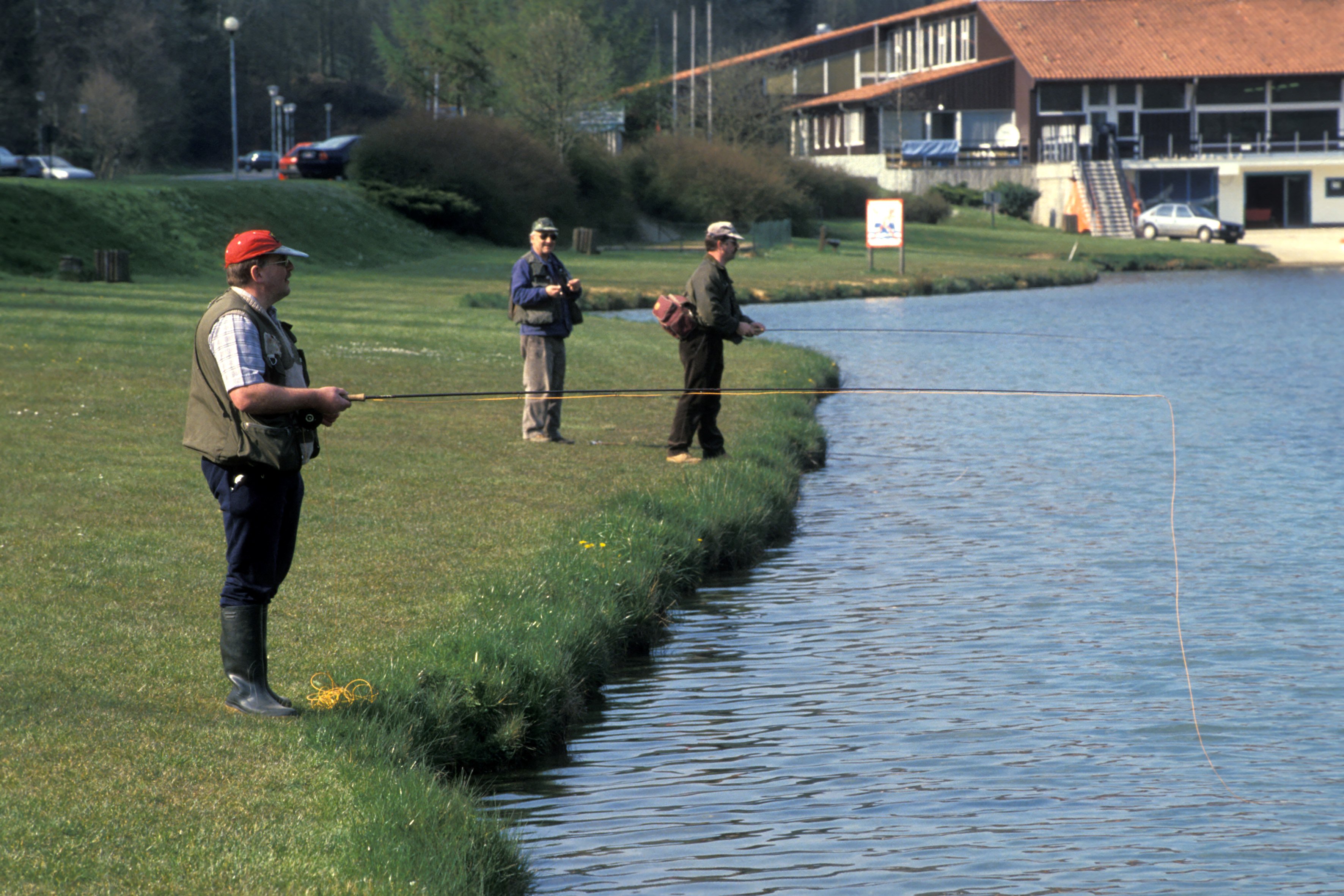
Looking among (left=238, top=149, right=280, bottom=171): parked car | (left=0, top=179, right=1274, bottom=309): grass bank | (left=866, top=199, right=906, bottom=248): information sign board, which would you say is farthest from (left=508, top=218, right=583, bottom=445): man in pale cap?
(left=238, top=149, right=280, bottom=171): parked car

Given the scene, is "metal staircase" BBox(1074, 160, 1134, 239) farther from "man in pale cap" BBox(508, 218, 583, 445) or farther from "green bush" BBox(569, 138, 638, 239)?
"man in pale cap" BBox(508, 218, 583, 445)

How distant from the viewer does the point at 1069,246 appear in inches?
2274

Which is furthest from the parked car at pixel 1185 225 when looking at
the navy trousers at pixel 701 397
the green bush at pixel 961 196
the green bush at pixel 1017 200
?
the navy trousers at pixel 701 397

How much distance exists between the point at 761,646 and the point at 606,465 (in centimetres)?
456

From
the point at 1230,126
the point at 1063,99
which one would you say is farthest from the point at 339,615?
the point at 1230,126

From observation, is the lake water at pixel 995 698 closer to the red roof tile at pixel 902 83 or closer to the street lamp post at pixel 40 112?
the street lamp post at pixel 40 112

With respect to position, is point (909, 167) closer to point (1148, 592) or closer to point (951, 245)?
point (951, 245)

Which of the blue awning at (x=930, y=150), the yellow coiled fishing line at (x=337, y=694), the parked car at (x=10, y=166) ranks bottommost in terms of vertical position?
the yellow coiled fishing line at (x=337, y=694)

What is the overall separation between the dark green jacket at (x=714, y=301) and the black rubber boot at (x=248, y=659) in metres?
6.97

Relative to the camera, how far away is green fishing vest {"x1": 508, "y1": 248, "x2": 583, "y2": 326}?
13719 mm

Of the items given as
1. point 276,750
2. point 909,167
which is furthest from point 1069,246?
point 276,750

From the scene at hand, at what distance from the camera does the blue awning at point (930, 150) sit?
74.9 m

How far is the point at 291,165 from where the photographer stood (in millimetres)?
59031

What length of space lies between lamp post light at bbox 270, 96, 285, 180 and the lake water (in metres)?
52.8
